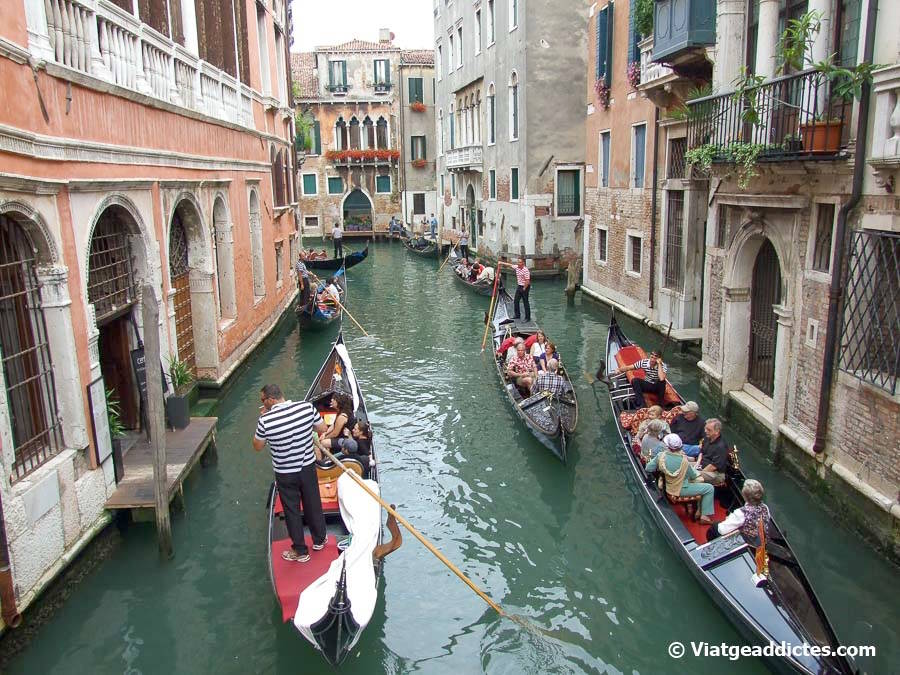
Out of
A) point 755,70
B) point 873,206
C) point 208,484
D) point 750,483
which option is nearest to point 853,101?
point 873,206

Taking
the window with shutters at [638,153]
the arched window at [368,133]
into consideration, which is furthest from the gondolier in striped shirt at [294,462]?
the arched window at [368,133]

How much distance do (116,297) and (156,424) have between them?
1.57 metres

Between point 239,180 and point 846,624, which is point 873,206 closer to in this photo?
point 846,624

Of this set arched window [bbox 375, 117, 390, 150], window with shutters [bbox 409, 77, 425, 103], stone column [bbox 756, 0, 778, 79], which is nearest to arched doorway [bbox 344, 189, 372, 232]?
arched window [bbox 375, 117, 390, 150]

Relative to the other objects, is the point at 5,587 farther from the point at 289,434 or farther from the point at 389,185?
the point at 389,185

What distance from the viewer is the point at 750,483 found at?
4133 millimetres

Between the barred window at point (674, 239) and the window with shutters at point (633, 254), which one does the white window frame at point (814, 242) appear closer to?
the barred window at point (674, 239)

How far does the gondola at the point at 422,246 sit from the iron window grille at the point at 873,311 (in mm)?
17148

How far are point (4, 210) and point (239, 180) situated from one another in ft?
19.5

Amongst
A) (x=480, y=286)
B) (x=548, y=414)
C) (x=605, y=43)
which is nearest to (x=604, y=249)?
(x=480, y=286)

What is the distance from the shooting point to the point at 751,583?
12.7 feet

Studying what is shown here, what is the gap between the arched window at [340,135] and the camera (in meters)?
27.6

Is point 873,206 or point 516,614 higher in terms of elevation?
point 873,206

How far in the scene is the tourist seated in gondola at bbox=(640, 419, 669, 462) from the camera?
5277mm
